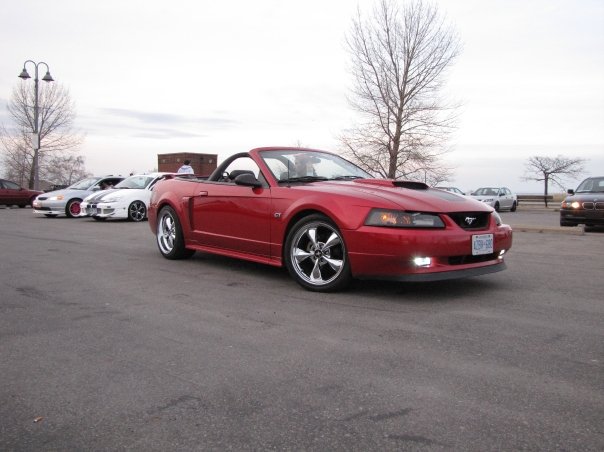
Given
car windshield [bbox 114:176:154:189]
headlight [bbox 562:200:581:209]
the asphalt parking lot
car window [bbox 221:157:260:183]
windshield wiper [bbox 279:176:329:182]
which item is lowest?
the asphalt parking lot

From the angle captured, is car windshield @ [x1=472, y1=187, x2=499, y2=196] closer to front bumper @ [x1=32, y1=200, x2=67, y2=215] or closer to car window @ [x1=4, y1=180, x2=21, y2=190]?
front bumper @ [x1=32, y1=200, x2=67, y2=215]

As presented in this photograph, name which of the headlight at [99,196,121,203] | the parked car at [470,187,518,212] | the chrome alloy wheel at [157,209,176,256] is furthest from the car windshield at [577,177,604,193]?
the parked car at [470,187,518,212]

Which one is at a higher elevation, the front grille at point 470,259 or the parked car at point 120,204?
the parked car at point 120,204

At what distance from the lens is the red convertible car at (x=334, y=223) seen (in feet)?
14.8

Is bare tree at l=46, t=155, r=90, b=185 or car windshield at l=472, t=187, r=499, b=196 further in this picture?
bare tree at l=46, t=155, r=90, b=185

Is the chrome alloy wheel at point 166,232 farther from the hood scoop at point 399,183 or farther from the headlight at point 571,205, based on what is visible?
the headlight at point 571,205

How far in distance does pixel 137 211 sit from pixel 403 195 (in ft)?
37.6

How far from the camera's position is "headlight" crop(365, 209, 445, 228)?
4508 mm

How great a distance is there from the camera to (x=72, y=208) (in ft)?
55.4

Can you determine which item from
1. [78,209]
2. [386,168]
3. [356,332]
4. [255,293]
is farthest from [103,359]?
[386,168]

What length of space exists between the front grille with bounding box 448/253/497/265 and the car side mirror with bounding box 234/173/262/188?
209 centimetres

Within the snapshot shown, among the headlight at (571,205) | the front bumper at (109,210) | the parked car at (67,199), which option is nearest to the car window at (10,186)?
the parked car at (67,199)

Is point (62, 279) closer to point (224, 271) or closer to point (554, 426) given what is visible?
point (224, 271)

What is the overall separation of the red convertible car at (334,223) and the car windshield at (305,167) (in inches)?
0.5
